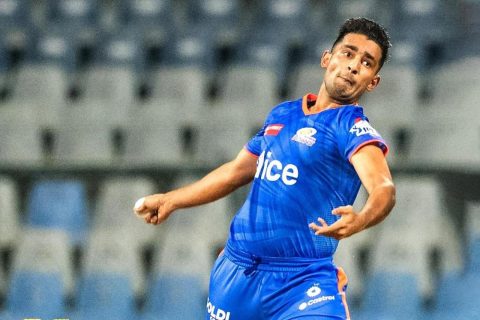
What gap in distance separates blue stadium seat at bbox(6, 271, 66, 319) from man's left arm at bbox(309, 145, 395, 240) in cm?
405

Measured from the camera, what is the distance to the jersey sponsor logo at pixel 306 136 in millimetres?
3748

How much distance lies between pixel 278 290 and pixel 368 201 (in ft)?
2.07

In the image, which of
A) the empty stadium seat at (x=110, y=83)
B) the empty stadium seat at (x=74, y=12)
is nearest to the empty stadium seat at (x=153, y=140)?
the empty stadium seat at (x=110, y=83)

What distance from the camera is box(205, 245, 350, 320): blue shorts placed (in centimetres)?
365

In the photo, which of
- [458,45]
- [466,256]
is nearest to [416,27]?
[458,45]

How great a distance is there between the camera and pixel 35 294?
7.10 metres

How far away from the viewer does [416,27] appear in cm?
857

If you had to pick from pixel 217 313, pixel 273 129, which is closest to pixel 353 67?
pixel 273 129

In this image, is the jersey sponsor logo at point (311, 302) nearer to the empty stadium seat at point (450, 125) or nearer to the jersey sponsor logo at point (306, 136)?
the jersey sponsor logo at point (306, 136)

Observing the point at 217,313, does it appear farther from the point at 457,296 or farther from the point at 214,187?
the point at 457,296

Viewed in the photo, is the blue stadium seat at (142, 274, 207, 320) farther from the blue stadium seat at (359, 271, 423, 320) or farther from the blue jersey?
the blue jersey

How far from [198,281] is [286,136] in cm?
337

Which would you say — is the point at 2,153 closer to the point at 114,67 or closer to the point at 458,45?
the point at 114,67

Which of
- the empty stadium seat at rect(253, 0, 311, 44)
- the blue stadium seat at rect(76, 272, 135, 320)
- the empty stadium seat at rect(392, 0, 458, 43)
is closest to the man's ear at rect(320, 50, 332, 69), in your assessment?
the blue stadium seat at rect(76, 272, 135, 320)
